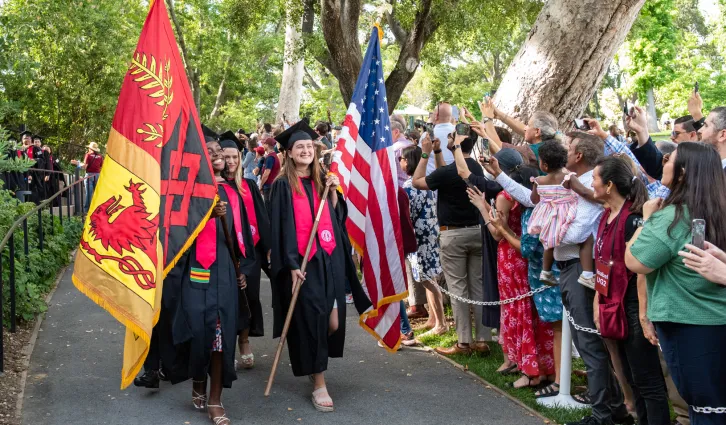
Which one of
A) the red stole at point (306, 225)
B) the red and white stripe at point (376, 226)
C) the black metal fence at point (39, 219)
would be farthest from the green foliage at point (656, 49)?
the red stole at point (306, 225)

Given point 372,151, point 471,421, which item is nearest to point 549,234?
point 471,421

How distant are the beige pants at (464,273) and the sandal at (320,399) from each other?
1.84 m

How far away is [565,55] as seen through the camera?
1033 centimetres

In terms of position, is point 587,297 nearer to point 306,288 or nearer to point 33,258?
point 306,288

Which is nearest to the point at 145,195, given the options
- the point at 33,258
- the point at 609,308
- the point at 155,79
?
the point at 155,79

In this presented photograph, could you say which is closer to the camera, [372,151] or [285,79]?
[372,151]

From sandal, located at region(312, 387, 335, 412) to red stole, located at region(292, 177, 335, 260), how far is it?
3.36 ft

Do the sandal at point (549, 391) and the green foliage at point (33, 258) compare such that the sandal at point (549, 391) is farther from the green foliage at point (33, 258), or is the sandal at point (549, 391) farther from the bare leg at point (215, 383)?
the green foliage at point (33, 258)

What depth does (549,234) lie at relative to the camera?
579 centimetres

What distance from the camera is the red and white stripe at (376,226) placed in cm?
704

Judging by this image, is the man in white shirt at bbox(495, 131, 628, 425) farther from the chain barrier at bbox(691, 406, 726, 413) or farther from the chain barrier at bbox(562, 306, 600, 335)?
the chain barrier at bbox(691, 406, 726, 413)

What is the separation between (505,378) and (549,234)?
171 centimetres

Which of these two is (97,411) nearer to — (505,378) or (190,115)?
(190,115)

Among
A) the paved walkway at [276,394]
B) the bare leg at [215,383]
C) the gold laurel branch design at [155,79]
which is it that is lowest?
the paved walkway at [276,394]
